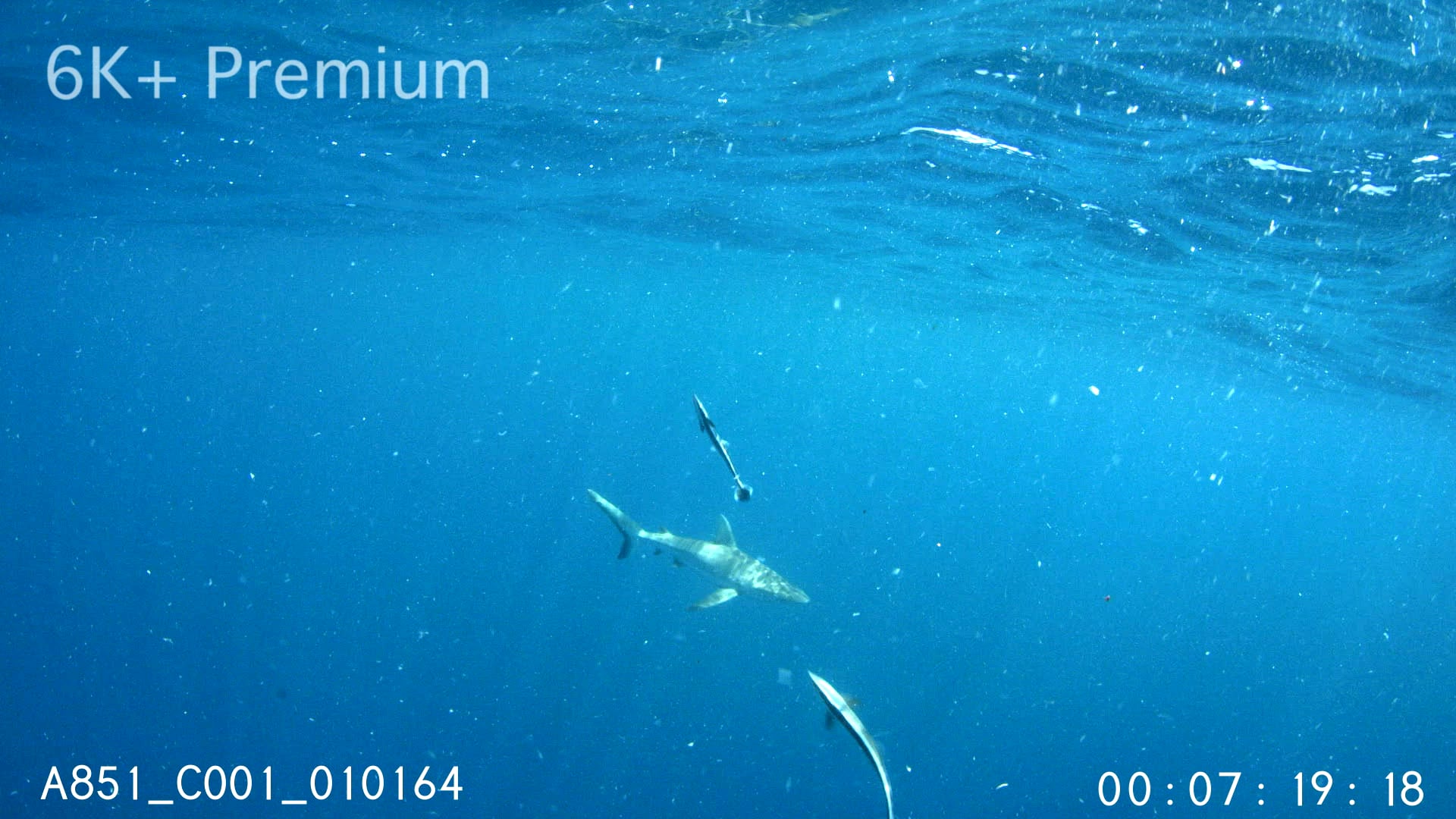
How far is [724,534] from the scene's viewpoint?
10328 millimetres

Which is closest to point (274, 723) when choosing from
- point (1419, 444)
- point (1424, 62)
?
point (1424, 62)

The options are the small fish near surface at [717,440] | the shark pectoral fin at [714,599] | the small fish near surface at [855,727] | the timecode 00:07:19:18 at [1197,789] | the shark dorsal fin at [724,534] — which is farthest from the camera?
the timecode 00:07:19:18 at [1197,789]

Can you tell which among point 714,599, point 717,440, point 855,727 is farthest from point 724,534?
point 855,727

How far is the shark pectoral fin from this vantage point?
9.39m

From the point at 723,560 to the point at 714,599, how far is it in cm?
87

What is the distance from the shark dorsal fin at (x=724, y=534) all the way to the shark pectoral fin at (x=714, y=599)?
647 millimetres

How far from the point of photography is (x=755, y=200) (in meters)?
20.7

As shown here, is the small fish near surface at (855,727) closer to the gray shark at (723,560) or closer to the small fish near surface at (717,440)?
the small fish near surface at (717,440)

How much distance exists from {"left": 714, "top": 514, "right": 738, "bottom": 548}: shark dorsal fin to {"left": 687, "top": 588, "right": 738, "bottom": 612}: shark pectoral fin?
2.12 feet

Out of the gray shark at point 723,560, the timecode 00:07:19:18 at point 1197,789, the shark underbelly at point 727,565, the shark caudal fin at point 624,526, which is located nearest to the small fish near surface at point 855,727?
the shark caudal fin at point 624,526

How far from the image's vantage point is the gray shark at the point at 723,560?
1039cm

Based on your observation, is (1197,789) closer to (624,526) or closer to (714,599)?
(714,599)

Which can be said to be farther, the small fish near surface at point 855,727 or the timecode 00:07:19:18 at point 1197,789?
the timecode 00:07:19:18 at point 1197,789

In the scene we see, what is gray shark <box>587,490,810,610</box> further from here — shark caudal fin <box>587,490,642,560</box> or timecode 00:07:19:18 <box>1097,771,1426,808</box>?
timecode 00:07:19:18 <box>1097,771,1426,808</box>
